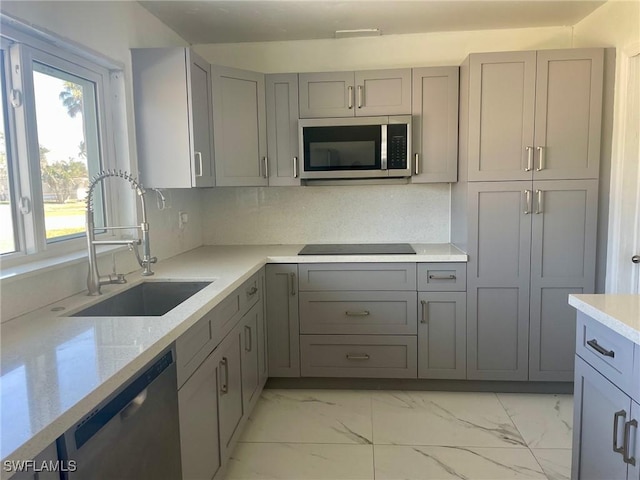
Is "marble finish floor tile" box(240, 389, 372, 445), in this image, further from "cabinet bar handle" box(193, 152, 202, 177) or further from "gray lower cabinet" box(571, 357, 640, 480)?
"cabinet bar handle" box(193, 152, 202, 177)

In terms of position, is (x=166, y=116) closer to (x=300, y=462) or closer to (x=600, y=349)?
(x=300, y=462)

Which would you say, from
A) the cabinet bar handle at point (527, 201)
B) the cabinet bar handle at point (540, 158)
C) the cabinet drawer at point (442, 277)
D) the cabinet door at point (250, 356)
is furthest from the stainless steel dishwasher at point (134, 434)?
the cabinet bar handle at point (540, 158)

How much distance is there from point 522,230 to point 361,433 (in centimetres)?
154

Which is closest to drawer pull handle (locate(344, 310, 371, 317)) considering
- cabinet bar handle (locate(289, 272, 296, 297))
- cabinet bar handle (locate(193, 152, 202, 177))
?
cabinet bar handle (locate(289, 272, 296, 297))

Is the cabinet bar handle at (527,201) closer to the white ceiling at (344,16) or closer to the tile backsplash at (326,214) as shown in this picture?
the tile backsplash at (326,214)

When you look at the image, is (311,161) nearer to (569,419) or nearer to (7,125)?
(7,125)

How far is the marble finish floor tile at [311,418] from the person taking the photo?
240 centimetres

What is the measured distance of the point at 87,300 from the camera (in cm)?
182

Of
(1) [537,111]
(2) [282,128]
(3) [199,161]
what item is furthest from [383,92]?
(3) [199,161]

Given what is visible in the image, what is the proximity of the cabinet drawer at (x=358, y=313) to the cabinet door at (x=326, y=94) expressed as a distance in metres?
1.22

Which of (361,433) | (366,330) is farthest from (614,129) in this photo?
(361,433)

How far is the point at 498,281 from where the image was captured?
2779 mm

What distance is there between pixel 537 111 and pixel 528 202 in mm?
544

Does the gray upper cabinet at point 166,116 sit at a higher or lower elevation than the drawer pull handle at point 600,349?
higher
